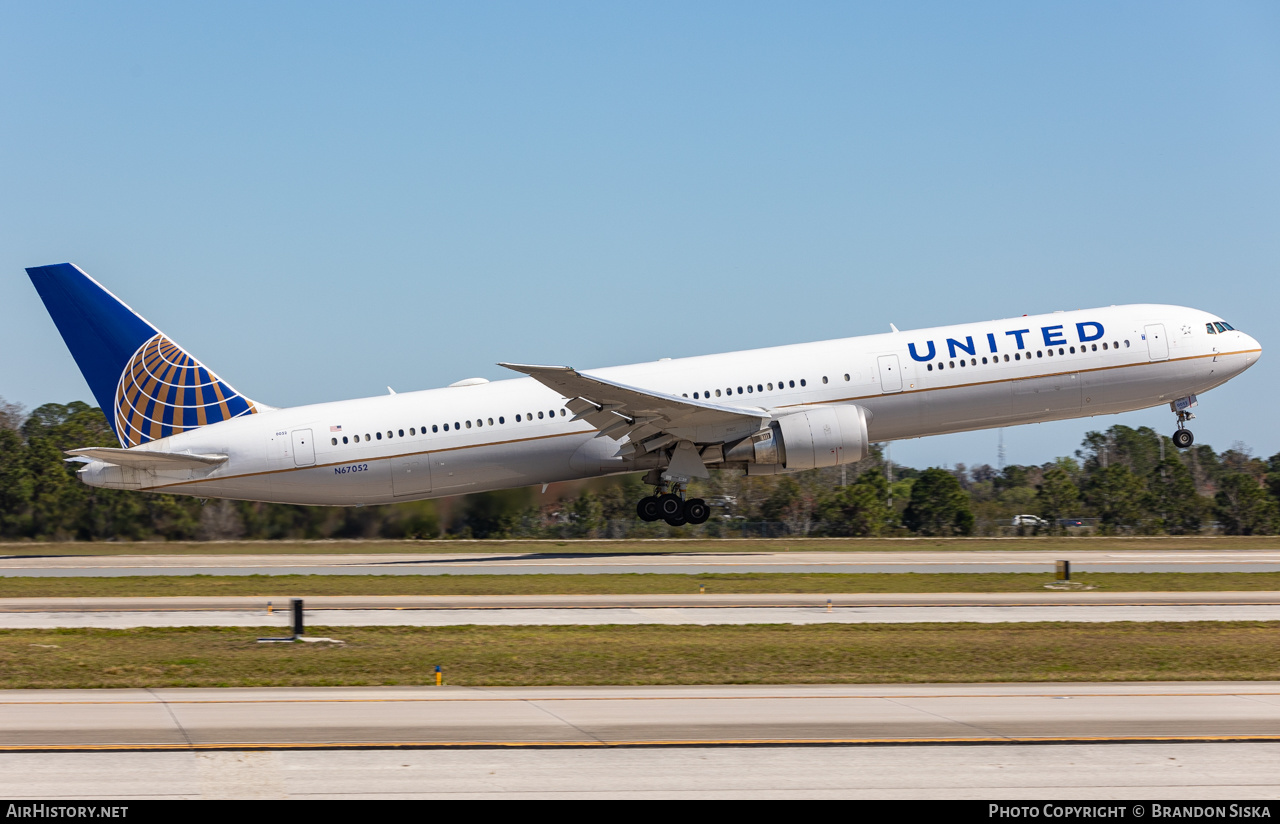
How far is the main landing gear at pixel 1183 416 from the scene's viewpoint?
37.4m

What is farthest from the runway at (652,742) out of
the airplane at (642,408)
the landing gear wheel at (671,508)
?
the landing gear wheel at (671,508)

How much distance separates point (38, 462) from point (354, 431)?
2772cm

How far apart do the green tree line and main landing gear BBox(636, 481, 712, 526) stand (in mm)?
1641

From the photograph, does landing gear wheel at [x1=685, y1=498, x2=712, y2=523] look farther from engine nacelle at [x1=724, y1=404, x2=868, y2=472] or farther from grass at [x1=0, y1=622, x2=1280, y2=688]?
grass at [x1=0, y1=622, x2=1280, y2=688]

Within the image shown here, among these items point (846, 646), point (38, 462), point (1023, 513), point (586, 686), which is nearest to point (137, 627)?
point (586, 686)

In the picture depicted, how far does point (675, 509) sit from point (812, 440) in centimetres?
493

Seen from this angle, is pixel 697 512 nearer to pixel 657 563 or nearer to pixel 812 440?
pixel 657 563

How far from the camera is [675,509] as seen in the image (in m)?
37.1

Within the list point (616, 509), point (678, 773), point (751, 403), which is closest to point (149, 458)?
point (751, 403)

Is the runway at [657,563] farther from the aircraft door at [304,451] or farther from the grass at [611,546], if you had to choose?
the aircraft door at [304,451]

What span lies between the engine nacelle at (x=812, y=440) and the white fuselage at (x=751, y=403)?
705 millimetres

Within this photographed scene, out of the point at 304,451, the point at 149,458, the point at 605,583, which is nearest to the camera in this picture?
the point at 605,583
